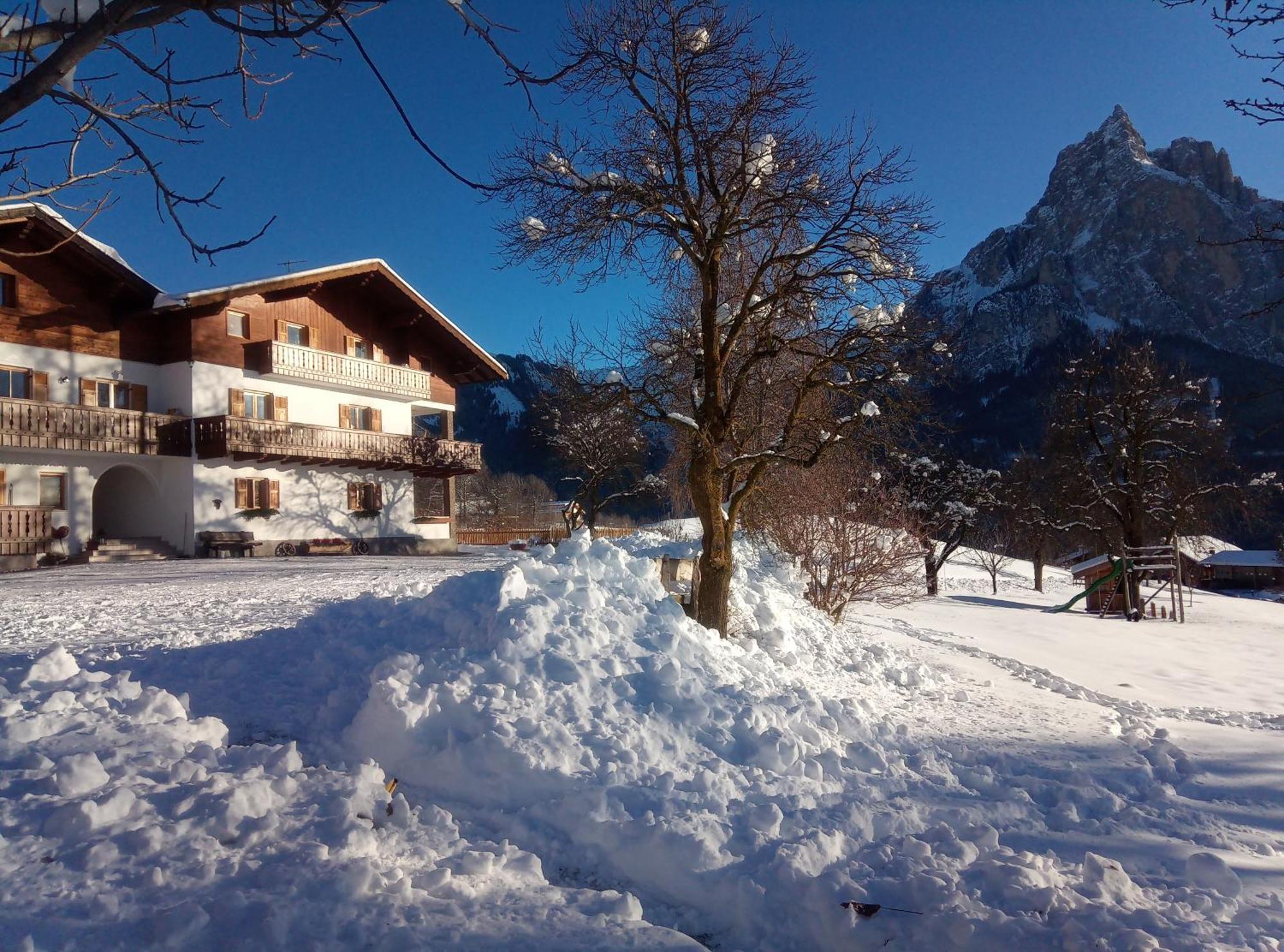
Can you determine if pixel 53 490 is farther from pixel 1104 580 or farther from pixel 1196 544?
pixel 1196 544

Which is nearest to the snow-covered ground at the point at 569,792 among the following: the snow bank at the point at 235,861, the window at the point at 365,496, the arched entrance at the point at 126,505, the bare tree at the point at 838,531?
the snow bank at the point at 235,861

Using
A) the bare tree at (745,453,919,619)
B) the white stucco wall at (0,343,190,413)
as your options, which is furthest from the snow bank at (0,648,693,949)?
the white stucco wall at (0,343,190,413)

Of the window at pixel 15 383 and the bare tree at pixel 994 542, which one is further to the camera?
the bare tree at pixel 994 542

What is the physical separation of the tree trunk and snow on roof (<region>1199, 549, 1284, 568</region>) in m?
89.1

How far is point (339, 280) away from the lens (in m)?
29.0

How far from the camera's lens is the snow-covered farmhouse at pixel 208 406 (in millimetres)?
22062

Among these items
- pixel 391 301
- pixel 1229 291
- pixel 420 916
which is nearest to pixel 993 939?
pixel 420 916

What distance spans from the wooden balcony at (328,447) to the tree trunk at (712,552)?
19.5 metres

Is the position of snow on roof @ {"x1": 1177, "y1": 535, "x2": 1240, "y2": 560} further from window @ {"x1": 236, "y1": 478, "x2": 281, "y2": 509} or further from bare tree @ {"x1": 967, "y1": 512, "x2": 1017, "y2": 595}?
window @ {"x1": 236, "y1": 478, "x2": 281, "y2": 509}

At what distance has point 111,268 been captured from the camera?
76.2 ft

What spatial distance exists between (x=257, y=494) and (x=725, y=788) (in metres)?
24.9

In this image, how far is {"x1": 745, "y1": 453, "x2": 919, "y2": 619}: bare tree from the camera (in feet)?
52.1

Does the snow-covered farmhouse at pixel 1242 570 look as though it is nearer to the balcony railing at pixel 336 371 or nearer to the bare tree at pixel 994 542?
the bare tree at pixel 994 542

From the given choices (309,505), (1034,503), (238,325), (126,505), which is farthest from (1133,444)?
(126,505)
